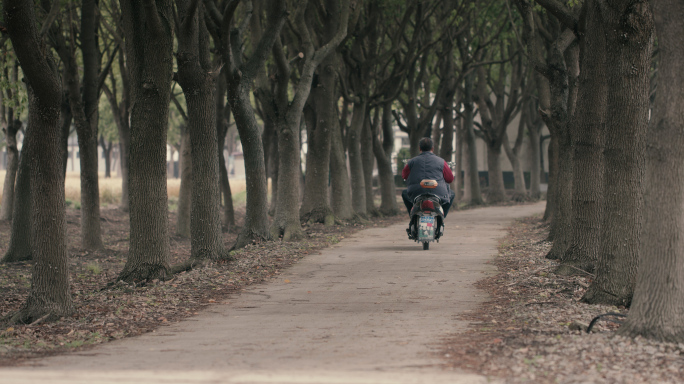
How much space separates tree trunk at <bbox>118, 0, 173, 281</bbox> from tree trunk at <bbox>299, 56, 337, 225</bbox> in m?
7.97

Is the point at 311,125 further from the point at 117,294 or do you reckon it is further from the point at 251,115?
the point at 117,294

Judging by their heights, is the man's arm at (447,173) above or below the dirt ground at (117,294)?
above

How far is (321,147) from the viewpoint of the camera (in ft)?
58.9

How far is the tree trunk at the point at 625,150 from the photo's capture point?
7348mm

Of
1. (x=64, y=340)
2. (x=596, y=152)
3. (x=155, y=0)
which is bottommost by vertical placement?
(x=64, y=340)

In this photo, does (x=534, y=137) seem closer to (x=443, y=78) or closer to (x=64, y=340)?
(x=443, y=78)

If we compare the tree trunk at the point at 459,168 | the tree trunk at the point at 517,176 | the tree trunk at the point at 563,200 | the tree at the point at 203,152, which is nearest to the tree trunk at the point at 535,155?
the tree trunk at the point at 517,176

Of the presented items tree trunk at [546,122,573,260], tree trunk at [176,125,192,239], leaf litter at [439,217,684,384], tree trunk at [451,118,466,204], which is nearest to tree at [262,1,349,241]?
tree trunk at [176,125,192,239]

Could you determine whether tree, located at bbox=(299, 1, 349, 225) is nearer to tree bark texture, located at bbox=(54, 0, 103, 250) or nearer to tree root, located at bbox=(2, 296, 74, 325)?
tree bark texture, located at bbox=(54, 0, 103, 250)

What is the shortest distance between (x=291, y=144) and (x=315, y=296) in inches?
262

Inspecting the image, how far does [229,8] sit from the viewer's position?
1158 centimetres

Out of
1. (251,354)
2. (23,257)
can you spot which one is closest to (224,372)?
(251,354)

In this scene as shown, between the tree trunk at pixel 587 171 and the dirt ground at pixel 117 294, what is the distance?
13.8 ft

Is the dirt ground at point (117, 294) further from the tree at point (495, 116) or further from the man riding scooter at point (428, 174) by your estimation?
the tree at point (495, 116)
